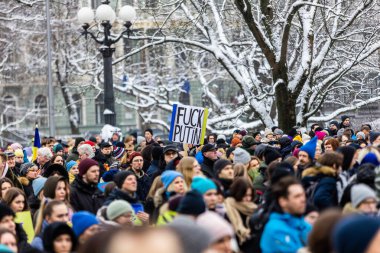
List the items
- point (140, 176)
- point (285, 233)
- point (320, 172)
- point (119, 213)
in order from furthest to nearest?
point (140, 176) < point (320, 172) < point (119, 213) < point (285, 233)

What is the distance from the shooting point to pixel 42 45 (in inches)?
1850

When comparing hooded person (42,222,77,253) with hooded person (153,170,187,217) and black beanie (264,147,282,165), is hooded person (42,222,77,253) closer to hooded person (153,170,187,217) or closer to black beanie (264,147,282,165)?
hooded person (153,170,187,217)

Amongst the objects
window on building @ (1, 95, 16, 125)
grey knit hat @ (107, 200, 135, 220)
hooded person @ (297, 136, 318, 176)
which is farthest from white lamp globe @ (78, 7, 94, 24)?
window on building @ (1, 95, 16, 125)

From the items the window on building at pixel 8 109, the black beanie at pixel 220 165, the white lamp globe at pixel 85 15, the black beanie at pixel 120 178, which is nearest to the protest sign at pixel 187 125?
the black beanie at pixel 220 165

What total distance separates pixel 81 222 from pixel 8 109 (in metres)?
40.2

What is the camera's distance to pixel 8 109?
48438mm

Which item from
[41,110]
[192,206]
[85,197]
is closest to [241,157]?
[85,197]

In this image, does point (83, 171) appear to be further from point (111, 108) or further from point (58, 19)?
point (58, 19)

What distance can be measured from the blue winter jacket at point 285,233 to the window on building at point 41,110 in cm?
4150

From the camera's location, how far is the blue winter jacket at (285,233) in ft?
26.2

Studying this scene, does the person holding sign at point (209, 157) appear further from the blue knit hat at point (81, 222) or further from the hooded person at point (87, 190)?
the blue knit hat at point (81, 222)

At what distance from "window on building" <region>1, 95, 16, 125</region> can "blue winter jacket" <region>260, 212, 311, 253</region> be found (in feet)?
130

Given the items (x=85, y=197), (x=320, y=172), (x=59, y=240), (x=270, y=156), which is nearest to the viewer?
(x=59, y=240)

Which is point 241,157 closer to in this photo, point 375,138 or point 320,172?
A: point 375,138
